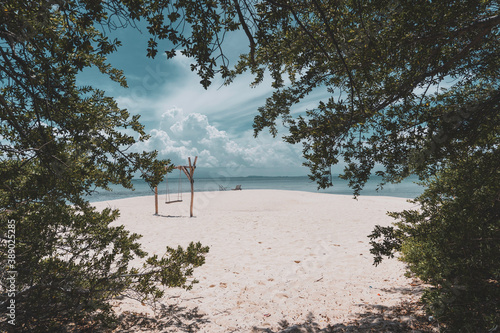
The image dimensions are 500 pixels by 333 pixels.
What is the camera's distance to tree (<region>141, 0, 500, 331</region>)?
3.07m

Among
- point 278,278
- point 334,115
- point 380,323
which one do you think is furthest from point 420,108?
point 278,278

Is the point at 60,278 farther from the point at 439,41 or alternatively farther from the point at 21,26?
the point at 439,41

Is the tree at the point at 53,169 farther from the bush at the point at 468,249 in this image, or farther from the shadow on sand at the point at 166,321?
the bush at the point at 468,249

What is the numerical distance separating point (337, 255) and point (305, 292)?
2.65 metres

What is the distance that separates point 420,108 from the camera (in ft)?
12.0

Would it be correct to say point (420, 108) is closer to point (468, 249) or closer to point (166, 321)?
point (468, 249)

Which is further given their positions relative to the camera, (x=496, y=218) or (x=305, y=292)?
(x=305, y=292)

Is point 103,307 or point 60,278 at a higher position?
point 60,278

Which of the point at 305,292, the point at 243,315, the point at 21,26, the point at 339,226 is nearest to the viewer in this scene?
the point at 21,26

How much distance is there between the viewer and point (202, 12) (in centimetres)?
286

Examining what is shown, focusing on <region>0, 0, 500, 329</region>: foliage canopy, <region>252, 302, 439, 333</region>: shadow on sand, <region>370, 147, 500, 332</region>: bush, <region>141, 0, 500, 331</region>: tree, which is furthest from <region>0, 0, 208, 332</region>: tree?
<region>370, 147, 500, 332</region>: bush

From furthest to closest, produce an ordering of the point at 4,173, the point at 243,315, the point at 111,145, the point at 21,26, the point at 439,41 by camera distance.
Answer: the point at 243,315 → the point at 439,41 → the point at 111,145 → the point at 4,173 → the point at 21,26

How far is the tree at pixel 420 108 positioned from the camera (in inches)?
121

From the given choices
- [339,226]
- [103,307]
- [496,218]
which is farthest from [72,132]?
[339,226]
